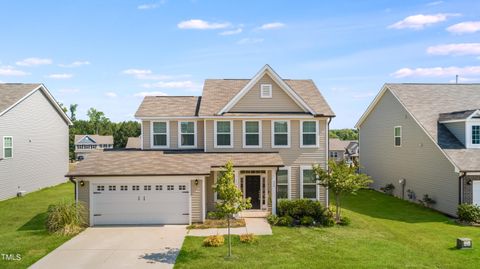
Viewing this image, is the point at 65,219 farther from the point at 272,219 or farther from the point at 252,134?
the point at 252,134

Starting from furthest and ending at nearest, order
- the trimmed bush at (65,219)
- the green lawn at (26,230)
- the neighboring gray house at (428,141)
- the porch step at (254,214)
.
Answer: the neighboring gray house at (428,141) → the porch step at (254,214) → the trimmed bush at (65,219) → the green lawn at (26,230)

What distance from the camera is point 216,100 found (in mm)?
22359

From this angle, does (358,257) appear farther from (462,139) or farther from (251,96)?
(462,139)

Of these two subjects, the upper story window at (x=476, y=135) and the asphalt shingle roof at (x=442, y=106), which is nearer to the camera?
the asphalt shingle roof at (x=442, y=106)

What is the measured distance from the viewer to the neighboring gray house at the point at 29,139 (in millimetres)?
24906

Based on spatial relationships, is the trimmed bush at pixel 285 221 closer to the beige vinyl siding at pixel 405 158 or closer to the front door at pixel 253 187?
the front door at pixel 253 187

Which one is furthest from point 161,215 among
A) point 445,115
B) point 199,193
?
point 445,115

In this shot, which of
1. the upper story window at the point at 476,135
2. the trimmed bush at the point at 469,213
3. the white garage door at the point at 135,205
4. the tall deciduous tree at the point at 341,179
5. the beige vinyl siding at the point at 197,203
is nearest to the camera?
the tall deciduous tree at the point at 341,179

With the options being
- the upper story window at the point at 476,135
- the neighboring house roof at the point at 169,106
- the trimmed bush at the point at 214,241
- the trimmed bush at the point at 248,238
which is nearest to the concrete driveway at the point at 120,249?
the trimmed bush at the point at 214,241

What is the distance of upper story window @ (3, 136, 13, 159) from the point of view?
24.6m

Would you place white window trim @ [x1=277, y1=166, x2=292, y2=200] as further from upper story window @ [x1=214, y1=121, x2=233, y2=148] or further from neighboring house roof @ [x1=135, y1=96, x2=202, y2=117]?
neighboring house roof @ [x1=135, y1=96, x2=202, y2=117]

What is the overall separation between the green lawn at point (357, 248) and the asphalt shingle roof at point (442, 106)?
4026mm

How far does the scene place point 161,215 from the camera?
59.2 ft

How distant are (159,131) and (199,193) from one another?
5.65 metres
